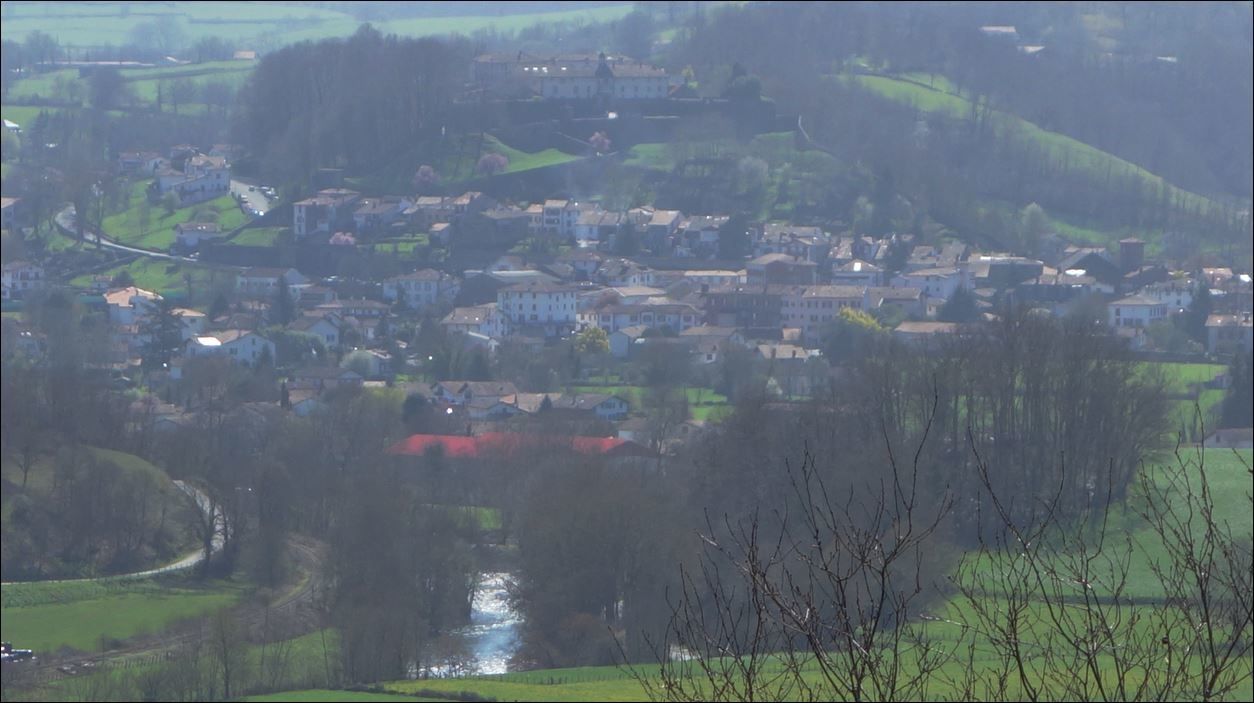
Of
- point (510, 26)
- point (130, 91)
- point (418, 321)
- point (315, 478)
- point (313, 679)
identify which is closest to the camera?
point (313, 679)

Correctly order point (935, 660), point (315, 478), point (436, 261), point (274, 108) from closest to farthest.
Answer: point (935, 660), point (315, 478), point (436, 261), point (274, 108)

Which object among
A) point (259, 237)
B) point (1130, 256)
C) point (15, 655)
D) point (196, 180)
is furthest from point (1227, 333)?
point (15, 655)

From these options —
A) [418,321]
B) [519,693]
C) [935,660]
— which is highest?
[935,660]

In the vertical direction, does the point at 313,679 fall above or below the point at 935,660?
below

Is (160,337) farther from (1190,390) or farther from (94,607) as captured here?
(1190,390)

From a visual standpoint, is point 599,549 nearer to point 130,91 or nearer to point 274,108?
point 274,108

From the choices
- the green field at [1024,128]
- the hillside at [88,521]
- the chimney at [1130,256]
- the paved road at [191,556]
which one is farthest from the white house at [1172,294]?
the hillside at [88,521]

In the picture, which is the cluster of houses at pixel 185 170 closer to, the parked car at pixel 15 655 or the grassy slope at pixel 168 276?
the grassy slope at pixel 168 276

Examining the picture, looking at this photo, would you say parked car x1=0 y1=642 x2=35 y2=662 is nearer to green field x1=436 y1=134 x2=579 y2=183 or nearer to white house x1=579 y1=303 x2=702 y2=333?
white house x1=579 y1=303 x2=702 y2=333

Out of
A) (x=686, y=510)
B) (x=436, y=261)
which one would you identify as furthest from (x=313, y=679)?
(x=436, y=261)
